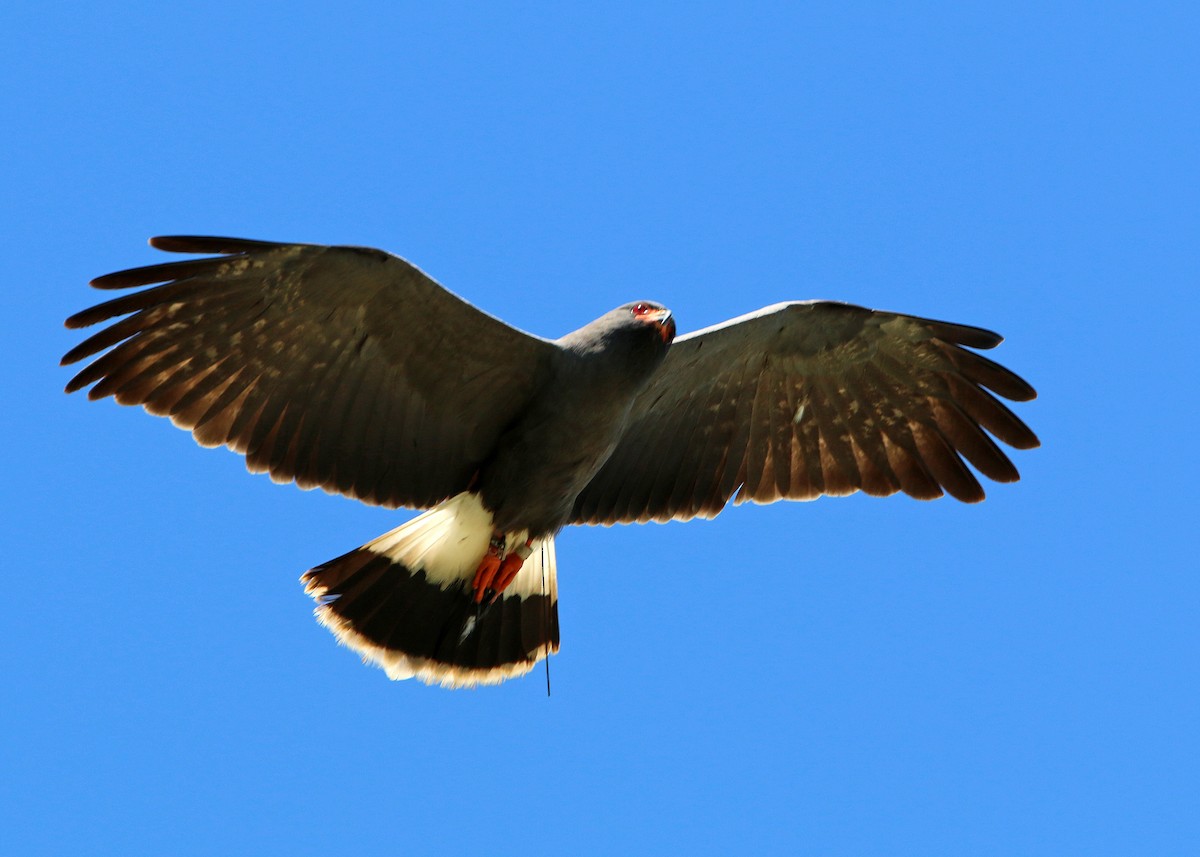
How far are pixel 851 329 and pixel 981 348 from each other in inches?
28.8

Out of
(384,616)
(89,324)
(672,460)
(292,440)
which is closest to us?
(89,324)

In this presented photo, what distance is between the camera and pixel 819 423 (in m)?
8.76

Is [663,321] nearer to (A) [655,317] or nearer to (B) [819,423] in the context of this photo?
(A) [655,317]

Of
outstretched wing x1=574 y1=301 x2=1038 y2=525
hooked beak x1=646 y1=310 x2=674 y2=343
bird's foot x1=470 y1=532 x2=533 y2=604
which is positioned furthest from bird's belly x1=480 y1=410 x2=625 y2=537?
outstretched wing x1=574 y1=301 x2=1038 y2=525

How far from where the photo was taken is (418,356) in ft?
25.0

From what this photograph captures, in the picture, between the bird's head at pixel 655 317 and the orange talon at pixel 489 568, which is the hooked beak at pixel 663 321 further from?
the orange talon at pixel 489 568

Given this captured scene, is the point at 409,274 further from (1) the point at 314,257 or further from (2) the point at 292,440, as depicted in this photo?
(2) the point at 292,440

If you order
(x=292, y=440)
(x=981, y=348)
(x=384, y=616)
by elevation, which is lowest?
(x=384, y=616)

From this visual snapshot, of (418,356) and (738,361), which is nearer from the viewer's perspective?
(418,356)

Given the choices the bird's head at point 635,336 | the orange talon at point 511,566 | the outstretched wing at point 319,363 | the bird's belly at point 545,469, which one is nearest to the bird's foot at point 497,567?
the orange talon at point 511,566

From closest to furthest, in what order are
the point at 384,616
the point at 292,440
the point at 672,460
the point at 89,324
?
the point at 89,324, the point at 292,440, the point at 384,616, the point at 672,460

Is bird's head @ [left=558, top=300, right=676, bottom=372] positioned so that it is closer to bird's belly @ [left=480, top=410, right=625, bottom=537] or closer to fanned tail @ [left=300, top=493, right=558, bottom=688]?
bird's belly @ [left=480, top=410, right=625, bottom=537]

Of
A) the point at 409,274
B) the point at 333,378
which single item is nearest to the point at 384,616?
the point at 333,378

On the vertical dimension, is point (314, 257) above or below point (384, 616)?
above
